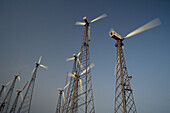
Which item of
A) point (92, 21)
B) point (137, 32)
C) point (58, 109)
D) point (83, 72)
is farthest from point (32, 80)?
point (137, 32)

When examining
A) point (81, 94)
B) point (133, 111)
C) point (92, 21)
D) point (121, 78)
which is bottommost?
point (133, 111)

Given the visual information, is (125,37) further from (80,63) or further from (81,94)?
(81,94)

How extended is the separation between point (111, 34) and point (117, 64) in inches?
303

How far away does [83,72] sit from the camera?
25.7 meters

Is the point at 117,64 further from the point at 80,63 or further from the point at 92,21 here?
the point at 92,21

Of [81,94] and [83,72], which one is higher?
[83,72]

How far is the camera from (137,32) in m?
28.3

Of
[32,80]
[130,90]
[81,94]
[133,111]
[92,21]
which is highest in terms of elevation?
[92,21]

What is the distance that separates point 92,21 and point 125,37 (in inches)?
375

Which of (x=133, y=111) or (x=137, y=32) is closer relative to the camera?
(x=133, y=111)

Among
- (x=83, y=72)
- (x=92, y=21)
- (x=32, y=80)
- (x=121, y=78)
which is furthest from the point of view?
(x=32, y=80)

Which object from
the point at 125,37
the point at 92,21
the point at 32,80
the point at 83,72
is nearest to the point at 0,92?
the point at 32,80

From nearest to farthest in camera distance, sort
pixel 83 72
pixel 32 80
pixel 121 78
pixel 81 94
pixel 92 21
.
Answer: pixel 81 94 → pixel 83 72 → pixel 121 78 → pixel 92 21 → pixel 32 80

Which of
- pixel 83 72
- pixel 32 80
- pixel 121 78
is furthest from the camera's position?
pixel 32 80
